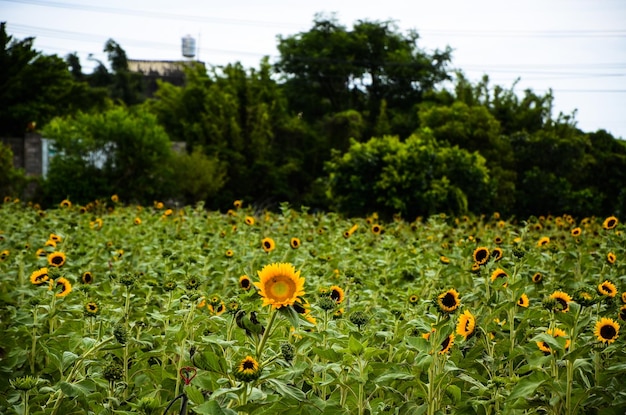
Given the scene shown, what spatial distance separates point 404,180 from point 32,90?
20587 mm

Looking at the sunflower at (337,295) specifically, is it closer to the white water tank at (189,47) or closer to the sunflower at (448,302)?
the sunflower at (448,302)

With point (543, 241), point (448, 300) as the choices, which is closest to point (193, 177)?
point (543, 241)

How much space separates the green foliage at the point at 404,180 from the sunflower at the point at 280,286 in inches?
416

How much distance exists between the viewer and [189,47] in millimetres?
47844

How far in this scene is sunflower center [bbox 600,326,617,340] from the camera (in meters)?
2.11

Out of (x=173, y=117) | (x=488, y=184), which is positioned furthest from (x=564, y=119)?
(x=173, y=117)

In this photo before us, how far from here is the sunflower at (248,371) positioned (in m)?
1.63

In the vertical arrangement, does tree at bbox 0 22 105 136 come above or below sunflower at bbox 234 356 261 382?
above

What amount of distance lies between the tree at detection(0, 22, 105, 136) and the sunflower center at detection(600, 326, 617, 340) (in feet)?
85.5

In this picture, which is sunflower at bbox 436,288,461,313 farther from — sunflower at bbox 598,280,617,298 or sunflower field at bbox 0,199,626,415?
sunflower at bbox 598,280,617,298

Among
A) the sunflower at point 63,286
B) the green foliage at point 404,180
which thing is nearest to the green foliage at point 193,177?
the green foliage at point 404,180

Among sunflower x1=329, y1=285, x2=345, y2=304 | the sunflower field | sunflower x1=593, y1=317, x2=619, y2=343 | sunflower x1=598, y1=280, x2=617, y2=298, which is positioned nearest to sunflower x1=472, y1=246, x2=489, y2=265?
the sunflower field

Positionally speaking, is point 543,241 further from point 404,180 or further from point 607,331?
point 404,180

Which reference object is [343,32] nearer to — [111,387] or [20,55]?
[20,55]
